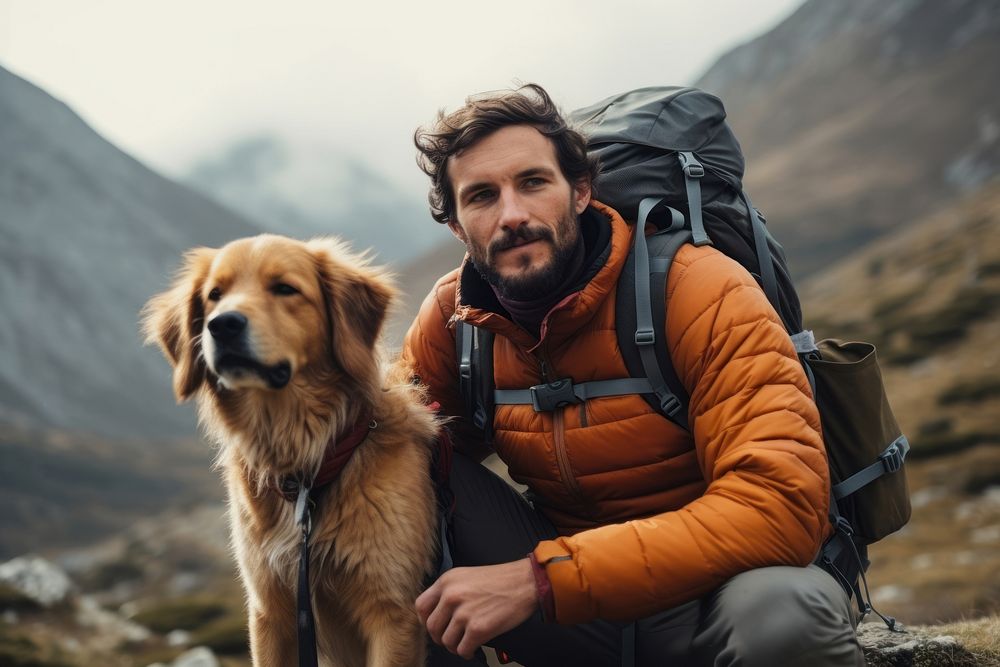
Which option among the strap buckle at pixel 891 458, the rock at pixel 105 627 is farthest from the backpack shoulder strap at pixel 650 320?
the rock at pixel 105 627

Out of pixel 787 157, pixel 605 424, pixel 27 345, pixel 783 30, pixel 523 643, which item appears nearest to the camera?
pixel 605 424

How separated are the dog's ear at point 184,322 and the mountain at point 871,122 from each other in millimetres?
101911

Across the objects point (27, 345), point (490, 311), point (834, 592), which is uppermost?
point (27, 345)

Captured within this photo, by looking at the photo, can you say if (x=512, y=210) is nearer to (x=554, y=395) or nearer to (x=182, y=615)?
(x=554, y=395)

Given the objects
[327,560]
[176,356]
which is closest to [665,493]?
[327,560]

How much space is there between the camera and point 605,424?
3.67 metres

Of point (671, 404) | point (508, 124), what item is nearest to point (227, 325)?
point (508, 124)

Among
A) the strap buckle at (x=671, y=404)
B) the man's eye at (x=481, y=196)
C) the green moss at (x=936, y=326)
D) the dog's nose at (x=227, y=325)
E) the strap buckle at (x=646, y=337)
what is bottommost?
the strap buckle at (x=671, y=404)

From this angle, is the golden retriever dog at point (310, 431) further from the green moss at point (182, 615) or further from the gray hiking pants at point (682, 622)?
the green moss at point (182, 615)

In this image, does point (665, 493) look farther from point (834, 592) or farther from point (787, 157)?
point (787, 157)

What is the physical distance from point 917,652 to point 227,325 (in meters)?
4.00

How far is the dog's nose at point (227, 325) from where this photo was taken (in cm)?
356

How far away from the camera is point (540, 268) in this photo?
12.7ft

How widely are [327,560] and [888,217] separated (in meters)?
113
